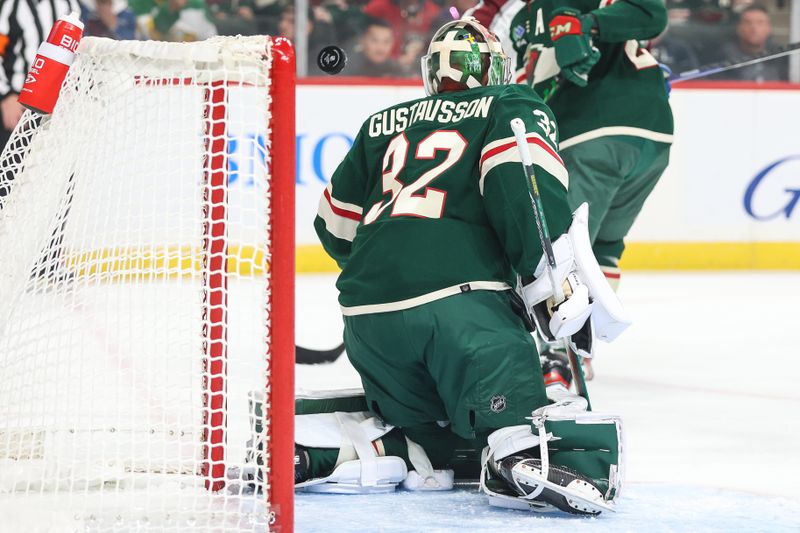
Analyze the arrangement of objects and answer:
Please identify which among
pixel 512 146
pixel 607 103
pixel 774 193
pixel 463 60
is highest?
pixel 774 193

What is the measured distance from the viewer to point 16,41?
5.26 m

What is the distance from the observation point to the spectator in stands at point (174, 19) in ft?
18.9

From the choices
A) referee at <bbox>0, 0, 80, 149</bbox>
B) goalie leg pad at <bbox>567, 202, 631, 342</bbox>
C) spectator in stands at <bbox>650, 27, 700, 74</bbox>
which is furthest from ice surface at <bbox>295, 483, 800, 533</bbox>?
spectator in stands at <bbox>650, 27, 700, 74</bbox>

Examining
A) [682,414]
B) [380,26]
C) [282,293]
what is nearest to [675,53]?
[380,26]

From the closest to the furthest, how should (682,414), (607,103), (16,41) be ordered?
(682,414)
(607,103)
(16,41)

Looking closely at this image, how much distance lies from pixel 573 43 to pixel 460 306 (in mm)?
1115

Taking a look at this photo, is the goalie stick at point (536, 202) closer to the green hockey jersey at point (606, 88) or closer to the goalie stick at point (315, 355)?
the green hockey jersey at point (606, 88)

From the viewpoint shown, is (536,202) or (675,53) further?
(675,53)

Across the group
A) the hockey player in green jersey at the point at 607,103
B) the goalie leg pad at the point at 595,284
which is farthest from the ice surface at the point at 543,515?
the hockey player in green jersey at the point at 607,103

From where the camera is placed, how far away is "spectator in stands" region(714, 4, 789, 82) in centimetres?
593

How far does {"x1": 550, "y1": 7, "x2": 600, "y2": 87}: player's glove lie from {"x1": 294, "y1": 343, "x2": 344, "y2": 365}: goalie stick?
1087mm

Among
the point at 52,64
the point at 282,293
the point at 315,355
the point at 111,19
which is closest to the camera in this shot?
the point at 282,293

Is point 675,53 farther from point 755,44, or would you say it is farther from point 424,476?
point 424,476

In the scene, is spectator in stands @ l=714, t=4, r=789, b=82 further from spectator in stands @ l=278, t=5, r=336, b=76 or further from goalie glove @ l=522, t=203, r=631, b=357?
goalie glove @ l=522, t=203, r=631, b=357
